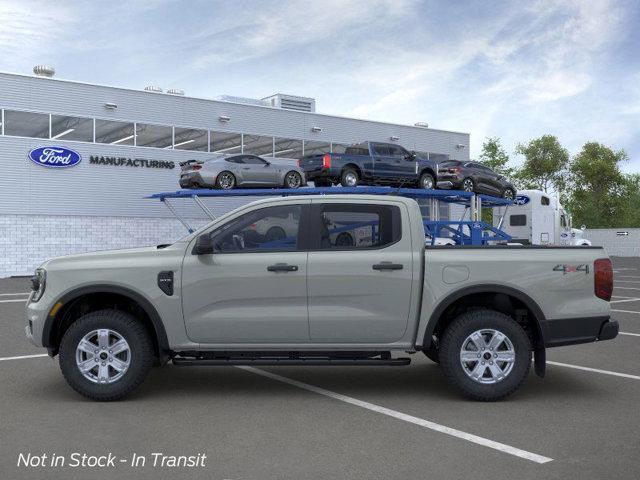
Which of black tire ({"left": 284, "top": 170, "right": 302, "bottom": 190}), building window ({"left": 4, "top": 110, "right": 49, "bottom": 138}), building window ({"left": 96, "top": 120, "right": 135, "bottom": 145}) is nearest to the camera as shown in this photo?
black tire ({"left": 284, "top": 170, "right": 302, "bottom": 190})

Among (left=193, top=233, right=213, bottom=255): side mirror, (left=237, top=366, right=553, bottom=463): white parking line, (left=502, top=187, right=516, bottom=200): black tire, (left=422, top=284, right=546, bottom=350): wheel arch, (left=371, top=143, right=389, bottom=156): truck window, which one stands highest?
(left=371, top=143, right=389, bottom=156): truck window

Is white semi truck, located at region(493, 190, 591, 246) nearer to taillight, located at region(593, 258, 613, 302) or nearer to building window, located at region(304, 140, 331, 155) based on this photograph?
building window, located at region(304, 140, 331, 155)

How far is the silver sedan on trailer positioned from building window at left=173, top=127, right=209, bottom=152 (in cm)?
704

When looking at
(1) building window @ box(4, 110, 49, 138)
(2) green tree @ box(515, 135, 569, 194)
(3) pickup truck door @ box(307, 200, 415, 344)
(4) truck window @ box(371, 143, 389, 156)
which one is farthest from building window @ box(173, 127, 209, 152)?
Answer: (2) green tree @ box(515, 135, 569, 194)

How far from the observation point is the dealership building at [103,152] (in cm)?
2709

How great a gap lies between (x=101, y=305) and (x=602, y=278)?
478 centimetres

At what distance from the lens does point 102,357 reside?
639cm

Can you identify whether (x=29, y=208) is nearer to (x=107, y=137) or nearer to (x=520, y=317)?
(x=107, y=137)

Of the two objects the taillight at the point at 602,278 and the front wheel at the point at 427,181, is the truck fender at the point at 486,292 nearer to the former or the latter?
the taillight at the point at 602,278

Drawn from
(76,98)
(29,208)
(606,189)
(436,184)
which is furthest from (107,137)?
(606,189)

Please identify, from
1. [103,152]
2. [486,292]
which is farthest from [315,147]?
[486,292]

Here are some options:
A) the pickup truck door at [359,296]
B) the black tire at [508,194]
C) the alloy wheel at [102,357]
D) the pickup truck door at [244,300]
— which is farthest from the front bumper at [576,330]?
the black tire at [508,194]

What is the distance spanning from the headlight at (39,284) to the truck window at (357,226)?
2.57 metres

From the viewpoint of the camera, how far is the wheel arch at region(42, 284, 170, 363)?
639 centimetres
